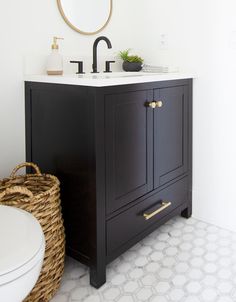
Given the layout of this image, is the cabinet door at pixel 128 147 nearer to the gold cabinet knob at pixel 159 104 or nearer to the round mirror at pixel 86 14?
the gold cabinet knob at pixel 159 104

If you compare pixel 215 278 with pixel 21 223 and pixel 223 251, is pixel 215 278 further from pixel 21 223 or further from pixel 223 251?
pixel 21 223

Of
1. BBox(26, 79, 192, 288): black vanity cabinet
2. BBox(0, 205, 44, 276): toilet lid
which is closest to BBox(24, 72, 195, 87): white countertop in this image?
BBox(26, 79, 192, 288): black vanity cabinet

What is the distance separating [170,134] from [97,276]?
0.87 m

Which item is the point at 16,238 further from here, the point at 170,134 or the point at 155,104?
the point at 170,134

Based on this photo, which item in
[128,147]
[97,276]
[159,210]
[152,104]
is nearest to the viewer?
[97,276]

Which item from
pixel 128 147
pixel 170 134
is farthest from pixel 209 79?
pixel 128 147

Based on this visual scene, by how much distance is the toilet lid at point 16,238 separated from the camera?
96 cm

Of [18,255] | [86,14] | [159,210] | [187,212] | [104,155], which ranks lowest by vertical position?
[187,212]

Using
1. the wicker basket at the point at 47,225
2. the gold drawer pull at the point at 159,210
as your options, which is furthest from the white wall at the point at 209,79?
the wicker basket at the point at 47,225

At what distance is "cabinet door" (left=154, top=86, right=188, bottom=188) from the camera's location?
1.88 metres

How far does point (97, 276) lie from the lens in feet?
5.18

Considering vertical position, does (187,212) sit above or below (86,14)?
below

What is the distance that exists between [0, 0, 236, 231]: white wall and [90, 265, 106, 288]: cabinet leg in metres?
0.67

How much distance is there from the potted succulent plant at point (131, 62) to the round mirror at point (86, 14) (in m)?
0.23
